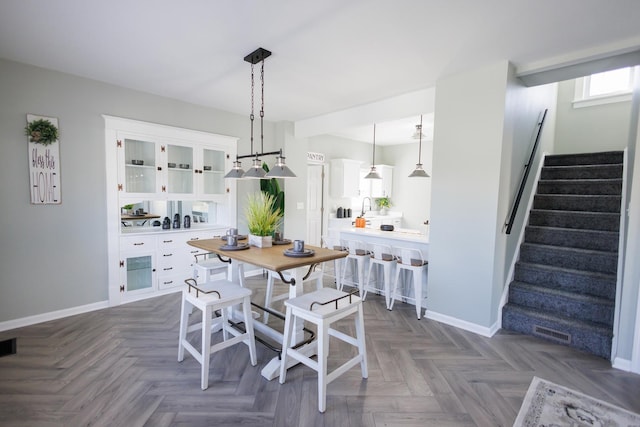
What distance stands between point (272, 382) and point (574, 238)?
3714 mm

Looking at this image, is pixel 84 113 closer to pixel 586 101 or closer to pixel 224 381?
pixel 224 381

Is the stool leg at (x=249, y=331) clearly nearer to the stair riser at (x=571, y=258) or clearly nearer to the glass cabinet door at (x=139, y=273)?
the glass cabinet door at (x=139, y=273)

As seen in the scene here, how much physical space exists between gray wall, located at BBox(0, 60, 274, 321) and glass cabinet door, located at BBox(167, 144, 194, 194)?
1.78 ft

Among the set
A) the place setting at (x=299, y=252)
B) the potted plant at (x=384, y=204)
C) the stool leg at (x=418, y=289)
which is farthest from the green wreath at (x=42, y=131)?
the potted plant at (x=384, y=204)

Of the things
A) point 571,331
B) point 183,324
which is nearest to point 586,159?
point 571,331

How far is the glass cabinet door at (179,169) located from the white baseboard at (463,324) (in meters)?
3.64

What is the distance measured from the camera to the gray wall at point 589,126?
4.70 metres

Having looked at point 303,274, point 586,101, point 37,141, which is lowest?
point 303,274

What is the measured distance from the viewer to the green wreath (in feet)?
10.4

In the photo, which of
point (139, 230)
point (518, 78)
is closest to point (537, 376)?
point (518, 78)

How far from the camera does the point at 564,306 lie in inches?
123

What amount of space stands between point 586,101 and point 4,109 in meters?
7.77

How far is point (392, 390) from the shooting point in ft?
7.41

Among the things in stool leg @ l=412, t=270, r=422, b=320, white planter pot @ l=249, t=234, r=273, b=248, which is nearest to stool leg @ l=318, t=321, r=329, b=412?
white planter pot @ l=249, t=234, r=273, b=248
